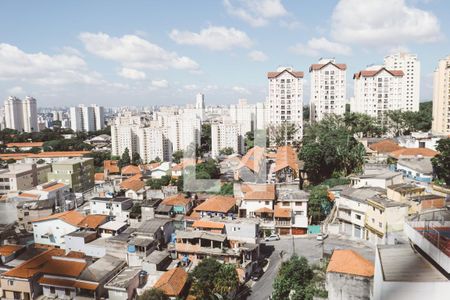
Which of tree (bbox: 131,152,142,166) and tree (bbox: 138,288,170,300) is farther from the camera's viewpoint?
tree (bbox: 131,152,142,166)

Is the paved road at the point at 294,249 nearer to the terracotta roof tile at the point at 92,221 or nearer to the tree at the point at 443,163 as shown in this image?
the tree at the point at 443,163

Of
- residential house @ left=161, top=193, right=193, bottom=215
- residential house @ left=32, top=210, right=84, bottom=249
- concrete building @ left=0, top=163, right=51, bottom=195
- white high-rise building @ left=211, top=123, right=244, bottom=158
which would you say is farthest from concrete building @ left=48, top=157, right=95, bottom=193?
white high-rise building @ left=211, top=123, right=244, bottom=158

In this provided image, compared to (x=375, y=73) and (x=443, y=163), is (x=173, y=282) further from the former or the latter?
(x=375, y=73)

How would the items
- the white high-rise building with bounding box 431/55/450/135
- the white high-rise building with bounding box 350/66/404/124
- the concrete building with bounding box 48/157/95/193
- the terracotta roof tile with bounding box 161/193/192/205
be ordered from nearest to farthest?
the terracotta roof tile with bounding box 161/193/192/205
the concrete building with bounding box 48/157/95/193
the white high-rise building with bounding box 431/55/450/135
the white high-rise building with bounding box 350/66/404/124

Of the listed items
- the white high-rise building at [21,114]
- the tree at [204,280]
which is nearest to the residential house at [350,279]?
the tree at [204,280]

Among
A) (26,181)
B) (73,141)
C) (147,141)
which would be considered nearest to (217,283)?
(26,181)

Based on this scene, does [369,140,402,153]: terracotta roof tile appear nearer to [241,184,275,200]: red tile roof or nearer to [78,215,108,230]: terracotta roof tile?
[241,184,275,200]: red tile roof
